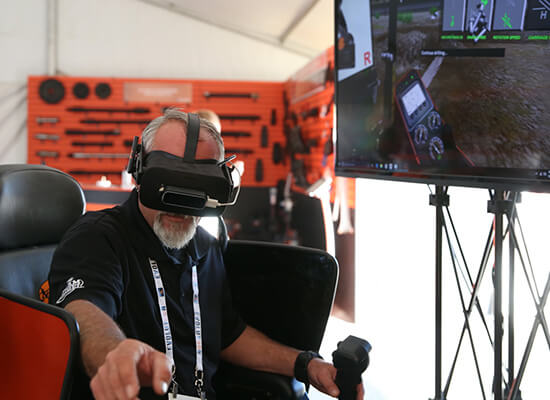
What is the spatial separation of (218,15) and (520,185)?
299 inches

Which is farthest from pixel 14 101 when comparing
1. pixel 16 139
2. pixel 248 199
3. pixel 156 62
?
pixel 248 199

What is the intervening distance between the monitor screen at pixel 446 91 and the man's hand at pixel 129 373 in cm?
111

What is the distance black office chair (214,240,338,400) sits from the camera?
1.41m

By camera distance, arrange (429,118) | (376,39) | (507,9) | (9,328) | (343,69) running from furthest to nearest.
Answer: (343,69) → (376,39) → (429,118) → (507,9) → (9,328)

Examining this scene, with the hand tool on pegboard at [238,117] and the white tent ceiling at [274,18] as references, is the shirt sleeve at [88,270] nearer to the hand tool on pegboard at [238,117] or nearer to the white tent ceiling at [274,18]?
the white tent ceiling at [274,18]

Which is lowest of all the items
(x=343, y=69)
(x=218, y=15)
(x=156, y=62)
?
(x=343, y=69)

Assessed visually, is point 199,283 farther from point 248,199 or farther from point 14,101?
point 14,101

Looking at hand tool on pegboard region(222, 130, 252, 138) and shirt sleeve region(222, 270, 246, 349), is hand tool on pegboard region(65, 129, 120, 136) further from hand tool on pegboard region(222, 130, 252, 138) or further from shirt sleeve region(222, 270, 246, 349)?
shirt sleeve region(222, 270, 246, 349)

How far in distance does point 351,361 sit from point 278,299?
537 millimetres

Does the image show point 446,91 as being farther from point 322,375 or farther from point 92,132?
point 92,132

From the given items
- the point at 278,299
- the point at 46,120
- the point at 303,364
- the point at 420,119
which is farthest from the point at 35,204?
the point at 46,120

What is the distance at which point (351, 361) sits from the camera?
3.30 feet

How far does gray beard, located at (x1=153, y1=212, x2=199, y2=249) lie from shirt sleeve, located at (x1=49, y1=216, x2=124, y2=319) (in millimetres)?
121

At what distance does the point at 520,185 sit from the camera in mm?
1362
